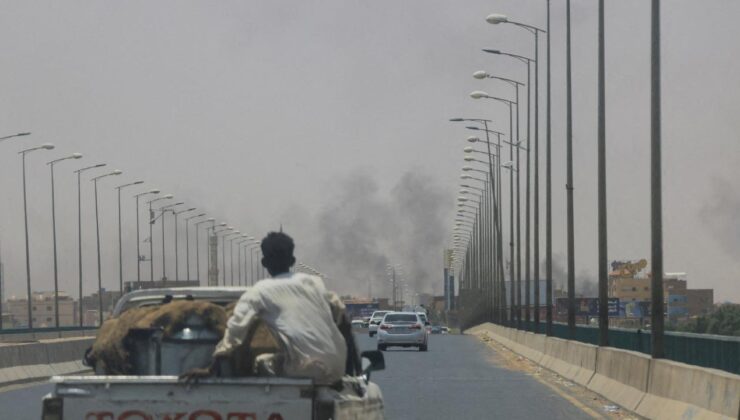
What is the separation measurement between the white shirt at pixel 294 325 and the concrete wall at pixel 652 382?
5.10 m

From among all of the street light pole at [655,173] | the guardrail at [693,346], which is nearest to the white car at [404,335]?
the guardrail at [693,346]

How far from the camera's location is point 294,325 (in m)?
10.4

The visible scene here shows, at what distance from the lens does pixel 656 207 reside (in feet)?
84.4

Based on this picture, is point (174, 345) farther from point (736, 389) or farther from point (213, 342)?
point (736, 389)

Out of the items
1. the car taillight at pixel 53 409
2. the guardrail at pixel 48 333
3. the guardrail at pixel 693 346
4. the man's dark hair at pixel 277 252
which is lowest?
the guardrail at pixel 48 333

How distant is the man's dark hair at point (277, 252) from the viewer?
35.6ft

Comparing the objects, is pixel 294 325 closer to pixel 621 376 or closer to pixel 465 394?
pixel 621 376

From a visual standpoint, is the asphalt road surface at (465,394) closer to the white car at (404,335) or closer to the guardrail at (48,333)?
the white car at (404,335)

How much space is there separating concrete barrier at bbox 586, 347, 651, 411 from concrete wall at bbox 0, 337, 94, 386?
11.3 meters

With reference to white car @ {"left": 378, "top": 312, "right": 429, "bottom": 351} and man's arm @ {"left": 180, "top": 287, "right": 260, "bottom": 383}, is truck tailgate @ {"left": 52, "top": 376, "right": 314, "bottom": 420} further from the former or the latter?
white car @ {"left": 378, "top": 312, "right": 429, "bottom": 351}

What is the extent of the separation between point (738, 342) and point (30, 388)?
52.8ft

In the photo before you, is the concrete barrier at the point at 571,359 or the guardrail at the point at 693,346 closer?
the guardrail at the point at 693,346

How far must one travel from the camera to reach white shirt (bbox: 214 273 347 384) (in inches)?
406

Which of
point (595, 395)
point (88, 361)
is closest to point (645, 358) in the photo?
point (595, 395)
